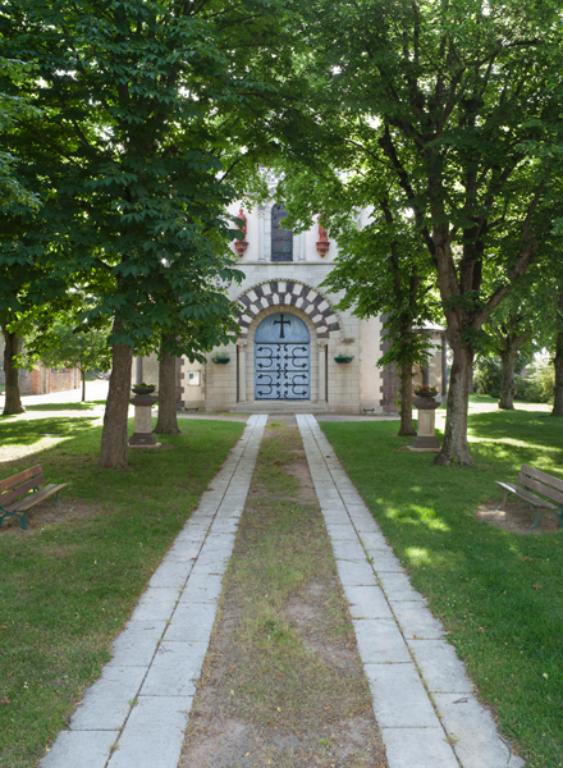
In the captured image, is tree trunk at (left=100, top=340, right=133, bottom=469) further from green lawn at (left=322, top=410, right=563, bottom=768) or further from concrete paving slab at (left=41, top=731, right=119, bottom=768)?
concrete paving slab at (left=41, top=731, right=119, bottom=768)

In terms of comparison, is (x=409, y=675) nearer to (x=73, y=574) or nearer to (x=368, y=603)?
(x=368, y=603)

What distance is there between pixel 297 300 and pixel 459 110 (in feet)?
48.0

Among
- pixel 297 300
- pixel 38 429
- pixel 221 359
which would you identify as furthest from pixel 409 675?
pixel 297 300

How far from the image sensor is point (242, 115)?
464 inches

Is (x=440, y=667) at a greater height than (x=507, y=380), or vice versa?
(x=507, y=380)

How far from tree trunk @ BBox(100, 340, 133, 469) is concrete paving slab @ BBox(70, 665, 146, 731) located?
7989mm

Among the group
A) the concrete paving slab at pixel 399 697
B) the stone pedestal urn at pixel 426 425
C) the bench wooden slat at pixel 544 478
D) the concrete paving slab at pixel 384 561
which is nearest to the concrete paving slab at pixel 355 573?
the concrete paving slab at pixel 384 561

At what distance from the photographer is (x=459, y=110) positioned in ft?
40.8

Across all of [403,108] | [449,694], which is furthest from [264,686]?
[403,108]

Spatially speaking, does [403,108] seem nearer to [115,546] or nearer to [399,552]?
[399,552]

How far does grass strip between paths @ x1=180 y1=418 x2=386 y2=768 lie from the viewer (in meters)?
3.50

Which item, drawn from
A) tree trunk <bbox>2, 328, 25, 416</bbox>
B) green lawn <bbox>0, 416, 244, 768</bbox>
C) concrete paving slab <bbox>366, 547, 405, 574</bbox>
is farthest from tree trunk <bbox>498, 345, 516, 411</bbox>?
concrete paving slab <bbox>366, 547, 405, 574</bbox>

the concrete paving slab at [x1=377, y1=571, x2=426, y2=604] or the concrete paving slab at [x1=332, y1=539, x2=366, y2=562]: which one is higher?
the concrete paving slab at [x1=332, y1=539, x2=366, y2=562]

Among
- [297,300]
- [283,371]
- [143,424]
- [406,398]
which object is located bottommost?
[143,424]
